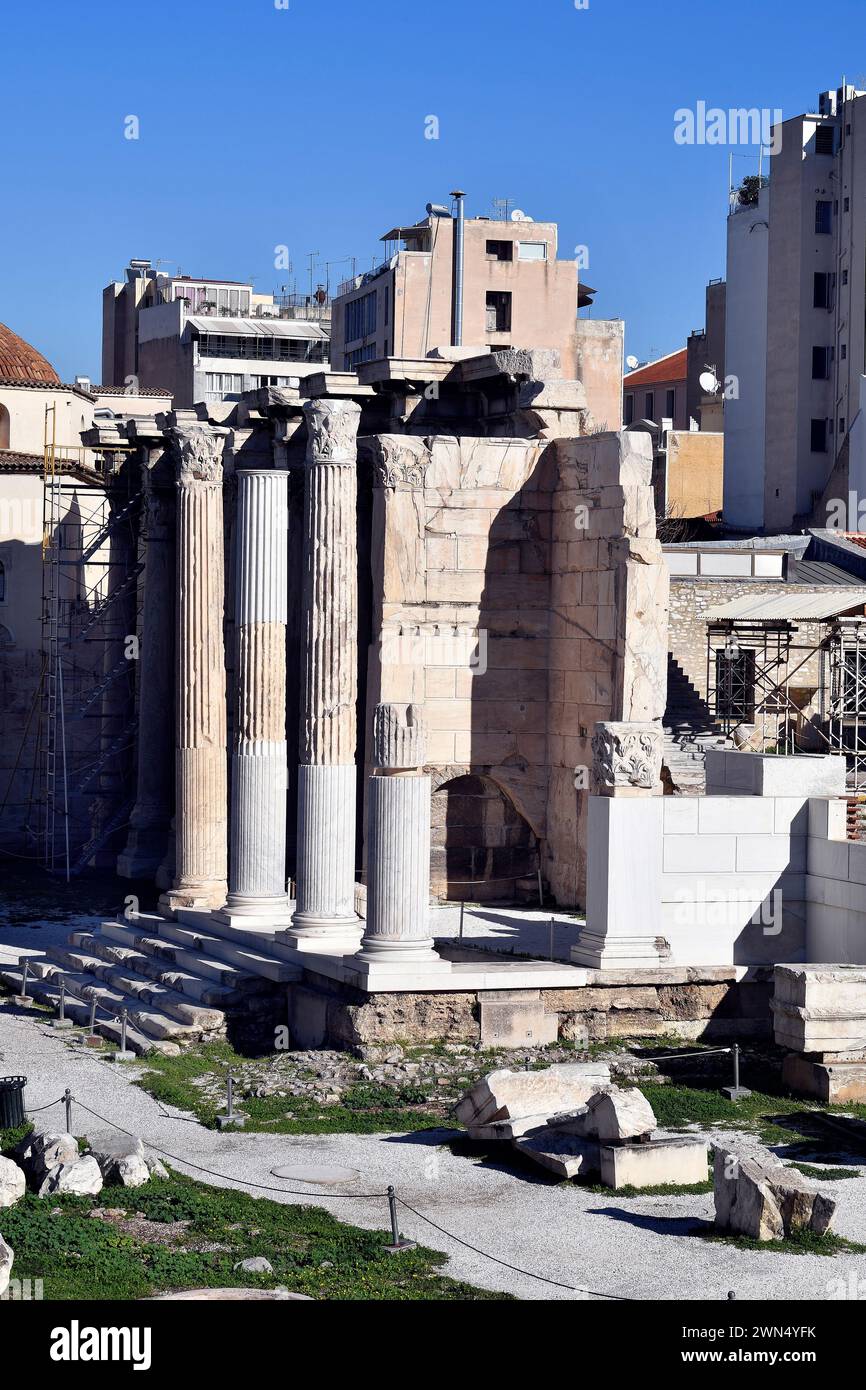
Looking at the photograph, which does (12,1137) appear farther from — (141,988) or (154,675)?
(154,675)

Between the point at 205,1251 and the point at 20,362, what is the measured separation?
3588 centimetres

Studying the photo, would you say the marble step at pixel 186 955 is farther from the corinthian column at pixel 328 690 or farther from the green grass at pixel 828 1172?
the green grass at pixel 828 1172

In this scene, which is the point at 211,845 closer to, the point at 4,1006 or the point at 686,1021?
the point at 4,1006

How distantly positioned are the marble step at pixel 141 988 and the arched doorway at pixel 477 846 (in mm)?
4512

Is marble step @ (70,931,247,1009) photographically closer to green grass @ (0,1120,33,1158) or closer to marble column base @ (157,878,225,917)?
marble column base @ (157,878,225,917)

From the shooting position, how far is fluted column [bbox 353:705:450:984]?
827 inches

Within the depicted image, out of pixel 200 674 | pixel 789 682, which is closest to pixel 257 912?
pixel 200 674

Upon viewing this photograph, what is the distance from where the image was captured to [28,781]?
4319 cm

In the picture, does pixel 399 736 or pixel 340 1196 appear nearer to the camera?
pixel 340 1196

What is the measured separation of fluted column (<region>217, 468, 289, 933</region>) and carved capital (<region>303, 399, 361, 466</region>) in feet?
6.39

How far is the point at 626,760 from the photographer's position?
2167 centimetres

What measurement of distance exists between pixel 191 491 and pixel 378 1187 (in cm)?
1461

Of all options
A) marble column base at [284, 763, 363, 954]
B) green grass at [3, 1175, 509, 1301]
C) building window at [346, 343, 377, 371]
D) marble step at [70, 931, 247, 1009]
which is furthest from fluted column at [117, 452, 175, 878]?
building window at [346, 343, 377, 371]

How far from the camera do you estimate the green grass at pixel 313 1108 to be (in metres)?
18.8
